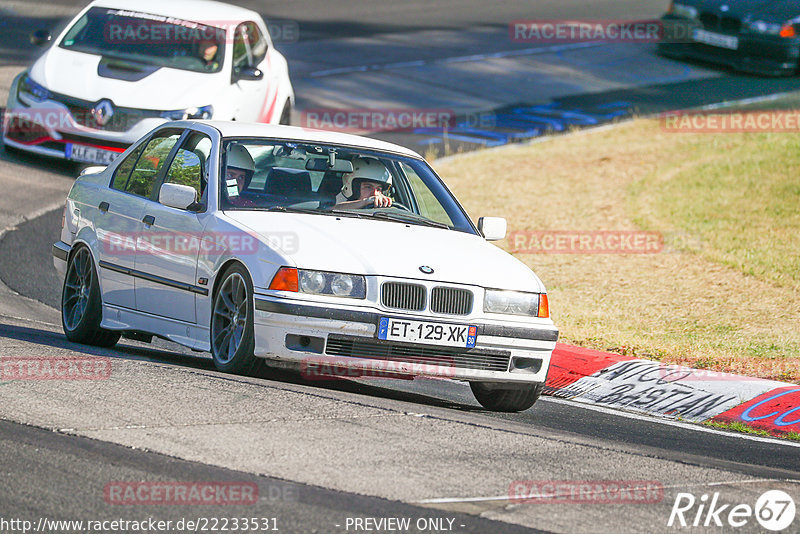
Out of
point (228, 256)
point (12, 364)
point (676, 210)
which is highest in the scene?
point (228, 256)

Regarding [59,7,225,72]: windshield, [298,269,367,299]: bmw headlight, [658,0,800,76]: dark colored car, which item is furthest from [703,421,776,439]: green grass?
[658,0,800,76]: dark colored car

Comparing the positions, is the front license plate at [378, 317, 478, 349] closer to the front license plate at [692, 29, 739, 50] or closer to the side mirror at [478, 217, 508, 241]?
the side mirror at [478, 217, 508, 241]

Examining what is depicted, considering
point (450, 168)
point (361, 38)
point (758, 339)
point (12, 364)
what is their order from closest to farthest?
point (12, 364) < point (758, 339) < point (450, 168) < point (361, 38)

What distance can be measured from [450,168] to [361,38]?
9.20 meters

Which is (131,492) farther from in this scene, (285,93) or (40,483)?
(285,93)

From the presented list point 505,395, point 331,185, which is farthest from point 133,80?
point 505,395

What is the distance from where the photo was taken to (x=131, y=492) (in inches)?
203

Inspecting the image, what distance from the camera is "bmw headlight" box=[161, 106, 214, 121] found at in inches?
575

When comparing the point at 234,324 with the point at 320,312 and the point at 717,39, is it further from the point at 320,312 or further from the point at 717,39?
the point at 717,39

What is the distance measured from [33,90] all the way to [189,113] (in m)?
1.82

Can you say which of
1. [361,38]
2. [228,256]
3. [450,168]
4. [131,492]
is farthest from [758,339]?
[361,38]

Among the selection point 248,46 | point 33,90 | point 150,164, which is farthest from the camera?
point 248,46

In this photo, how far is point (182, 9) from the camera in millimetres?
16109

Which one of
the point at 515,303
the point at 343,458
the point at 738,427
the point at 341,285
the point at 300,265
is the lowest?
the point at 738,427
